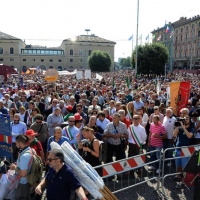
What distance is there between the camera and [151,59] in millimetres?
39500

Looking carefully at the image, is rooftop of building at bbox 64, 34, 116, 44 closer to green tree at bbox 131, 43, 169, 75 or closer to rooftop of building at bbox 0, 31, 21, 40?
rooftop of building at bbox 0, 31, 21, 40

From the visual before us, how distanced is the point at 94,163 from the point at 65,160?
206 centimetres

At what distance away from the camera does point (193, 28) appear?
71.4 m

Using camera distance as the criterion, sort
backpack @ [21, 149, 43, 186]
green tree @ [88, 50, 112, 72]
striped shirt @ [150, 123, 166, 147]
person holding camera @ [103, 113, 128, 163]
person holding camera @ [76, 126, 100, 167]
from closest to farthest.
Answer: backpack @ [21, 149, 43, 186], person holding camera @ [76, 126, 100, 167], person holding camera @ [103, 113, 128, 163], striped shirt @ [150, 123, 166, 147], green tree @ [88, 50, 112, 72]

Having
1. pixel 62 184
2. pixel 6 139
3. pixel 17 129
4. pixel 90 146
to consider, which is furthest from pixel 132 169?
pixel 17 129

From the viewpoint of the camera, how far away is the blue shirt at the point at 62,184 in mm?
3228

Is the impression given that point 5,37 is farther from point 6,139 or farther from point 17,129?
point 6,139

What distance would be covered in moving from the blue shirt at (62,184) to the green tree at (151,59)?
123 ft

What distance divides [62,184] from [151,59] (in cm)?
3780

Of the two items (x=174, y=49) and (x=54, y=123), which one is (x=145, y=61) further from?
(x=174, y=49)

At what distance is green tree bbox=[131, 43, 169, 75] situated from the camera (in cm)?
3969

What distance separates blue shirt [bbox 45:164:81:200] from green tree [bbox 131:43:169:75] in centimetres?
3756

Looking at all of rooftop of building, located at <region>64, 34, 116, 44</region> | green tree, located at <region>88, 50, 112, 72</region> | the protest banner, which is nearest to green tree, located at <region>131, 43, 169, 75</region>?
green tree, located at <region>88, 50, 112, 72</region>

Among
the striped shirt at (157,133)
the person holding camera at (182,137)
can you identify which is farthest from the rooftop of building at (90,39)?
the person holding camera at (182,137)
